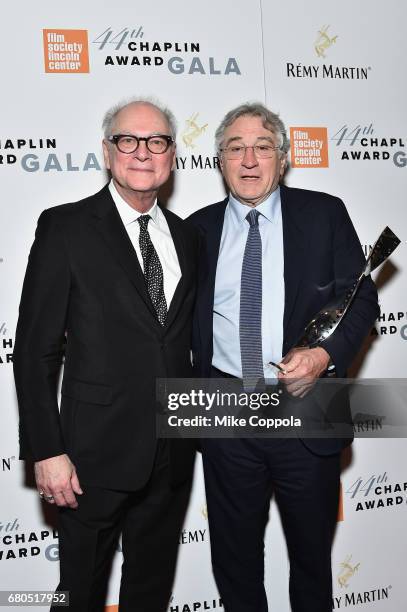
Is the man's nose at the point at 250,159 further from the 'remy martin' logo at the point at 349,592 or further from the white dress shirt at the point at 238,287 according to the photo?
the 'remy martin' logo at the point at 349,592

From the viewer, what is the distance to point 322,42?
2668mm

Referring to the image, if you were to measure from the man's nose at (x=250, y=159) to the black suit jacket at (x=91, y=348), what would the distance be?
1.58ft

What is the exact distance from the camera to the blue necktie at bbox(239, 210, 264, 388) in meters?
2.03

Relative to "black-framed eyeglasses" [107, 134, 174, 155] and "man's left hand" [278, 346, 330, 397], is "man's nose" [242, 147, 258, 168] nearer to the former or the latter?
"black-framed eyeglasses" [107, 134, 174, 155]

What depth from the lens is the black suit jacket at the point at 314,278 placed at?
2.02 metres

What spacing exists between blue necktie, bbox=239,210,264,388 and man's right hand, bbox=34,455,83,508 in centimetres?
62

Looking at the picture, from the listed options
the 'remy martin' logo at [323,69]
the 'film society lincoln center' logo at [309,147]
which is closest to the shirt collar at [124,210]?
the 'film society lincoln center' logo at [309,147]

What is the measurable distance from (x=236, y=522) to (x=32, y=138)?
62.5 inches

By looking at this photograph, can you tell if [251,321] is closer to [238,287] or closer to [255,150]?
[238,287]

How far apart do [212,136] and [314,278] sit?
2.88 ft

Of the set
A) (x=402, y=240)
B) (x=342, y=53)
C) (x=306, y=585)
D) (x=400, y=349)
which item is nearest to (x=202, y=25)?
(x=342, y=53)

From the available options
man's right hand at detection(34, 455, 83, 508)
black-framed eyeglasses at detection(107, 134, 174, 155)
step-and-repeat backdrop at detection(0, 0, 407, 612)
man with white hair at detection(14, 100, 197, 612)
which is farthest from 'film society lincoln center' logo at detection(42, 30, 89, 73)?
man's right hand at detection(34, 455, 83, 508)

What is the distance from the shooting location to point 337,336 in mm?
1980

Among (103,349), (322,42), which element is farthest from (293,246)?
A: (322,42)
